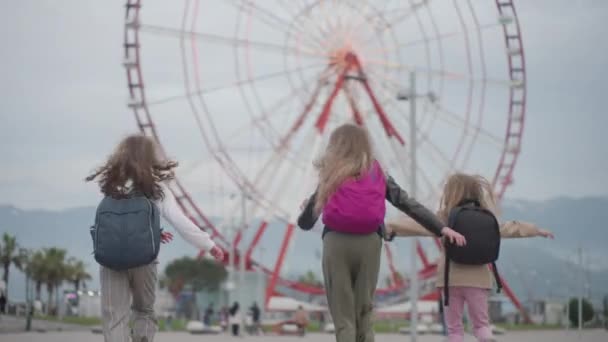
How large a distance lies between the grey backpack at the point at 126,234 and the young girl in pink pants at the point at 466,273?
167 cm

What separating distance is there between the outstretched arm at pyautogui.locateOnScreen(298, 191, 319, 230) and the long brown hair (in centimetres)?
72

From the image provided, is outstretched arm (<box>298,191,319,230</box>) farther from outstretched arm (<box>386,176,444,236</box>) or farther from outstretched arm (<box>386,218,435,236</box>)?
outstretched arm (<box>386,218,435,236</box>)

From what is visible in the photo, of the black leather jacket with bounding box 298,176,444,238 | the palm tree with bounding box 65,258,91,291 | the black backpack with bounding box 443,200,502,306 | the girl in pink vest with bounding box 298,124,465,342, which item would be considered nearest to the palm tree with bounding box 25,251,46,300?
the palm tree with bounding box 65,258,91,291

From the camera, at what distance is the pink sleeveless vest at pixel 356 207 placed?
619cm

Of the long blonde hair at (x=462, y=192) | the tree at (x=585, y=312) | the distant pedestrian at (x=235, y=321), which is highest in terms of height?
the long blonde hair at (x=462, y=192)

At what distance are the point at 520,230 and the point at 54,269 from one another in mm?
73806

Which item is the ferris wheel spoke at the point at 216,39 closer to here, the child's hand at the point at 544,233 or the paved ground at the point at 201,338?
the paved ground at the point at 201,338

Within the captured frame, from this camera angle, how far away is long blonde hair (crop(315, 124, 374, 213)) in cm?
627

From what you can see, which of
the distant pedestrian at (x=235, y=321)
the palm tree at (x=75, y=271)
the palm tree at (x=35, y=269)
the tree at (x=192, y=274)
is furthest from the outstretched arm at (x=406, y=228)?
the tree at (x=192, y=274)

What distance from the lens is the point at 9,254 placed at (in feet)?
68.0

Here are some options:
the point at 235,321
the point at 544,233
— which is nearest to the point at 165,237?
the point at 544,233

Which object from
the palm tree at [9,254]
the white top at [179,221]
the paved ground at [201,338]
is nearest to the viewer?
the white top at [179,221]

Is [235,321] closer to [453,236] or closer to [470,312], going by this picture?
[470,312]

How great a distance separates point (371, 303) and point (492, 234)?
1.22 m
